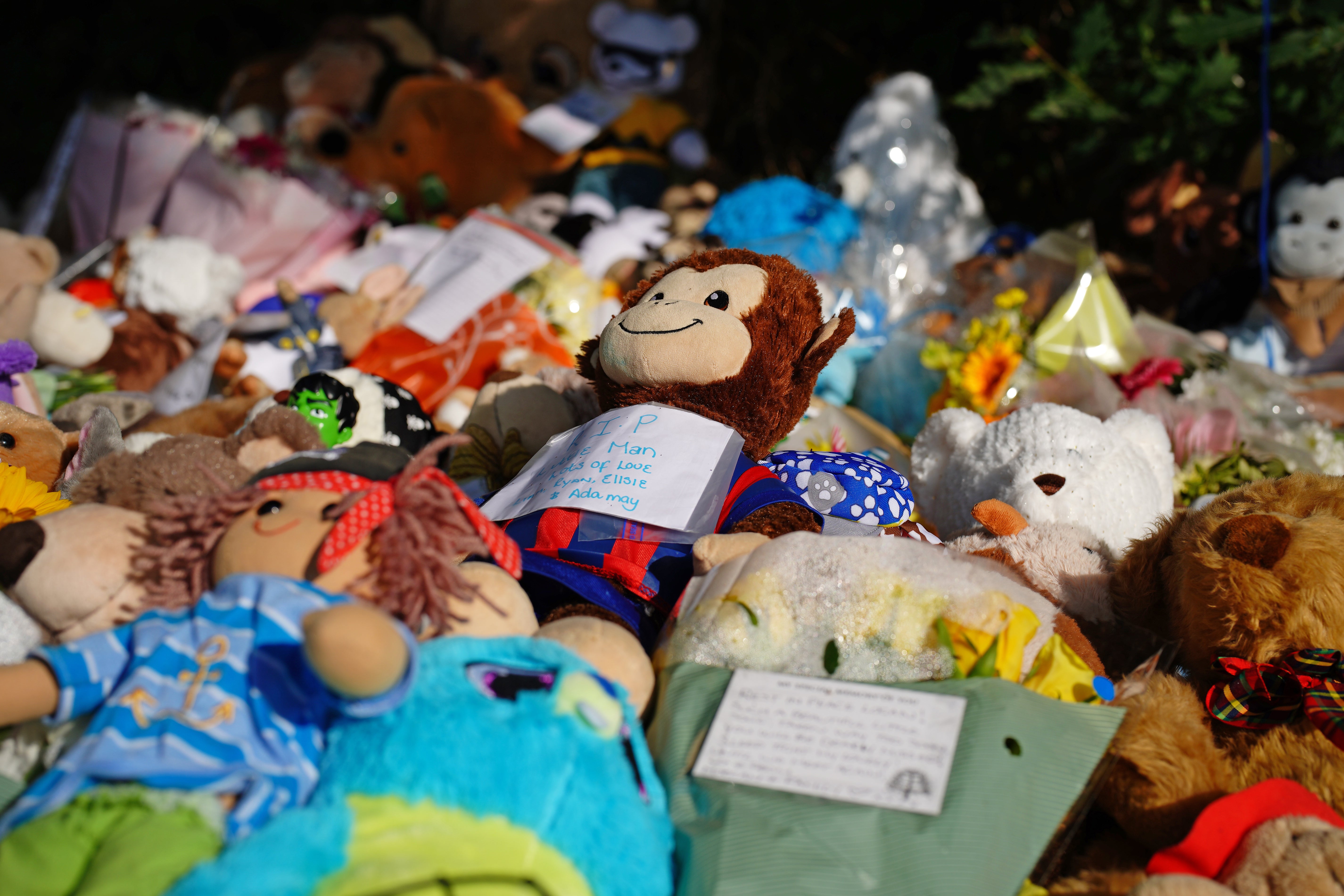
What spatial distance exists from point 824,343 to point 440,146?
2.02 meters

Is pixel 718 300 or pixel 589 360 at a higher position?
pixel 718 300

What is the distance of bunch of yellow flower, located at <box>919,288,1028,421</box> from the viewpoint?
1.90 metres

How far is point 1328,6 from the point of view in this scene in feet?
7.39

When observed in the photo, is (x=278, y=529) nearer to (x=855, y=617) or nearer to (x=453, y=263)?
(x=855, y=617)

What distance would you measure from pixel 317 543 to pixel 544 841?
0.39 meters

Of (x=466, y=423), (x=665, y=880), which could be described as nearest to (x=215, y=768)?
(x=665, y=880)

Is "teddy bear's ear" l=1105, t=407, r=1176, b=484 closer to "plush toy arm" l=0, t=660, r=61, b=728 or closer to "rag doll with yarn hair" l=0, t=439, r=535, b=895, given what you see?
"rag doll with yarn hair" l=0, t=439, r=535, b=895

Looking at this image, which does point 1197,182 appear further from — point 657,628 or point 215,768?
point 215,768

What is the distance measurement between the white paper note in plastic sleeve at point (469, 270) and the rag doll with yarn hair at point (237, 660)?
1190mm

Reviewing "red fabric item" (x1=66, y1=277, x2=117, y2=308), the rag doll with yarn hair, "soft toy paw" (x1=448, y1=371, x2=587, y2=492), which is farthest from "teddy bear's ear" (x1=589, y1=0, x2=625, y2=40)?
the rag doll with yarn hair

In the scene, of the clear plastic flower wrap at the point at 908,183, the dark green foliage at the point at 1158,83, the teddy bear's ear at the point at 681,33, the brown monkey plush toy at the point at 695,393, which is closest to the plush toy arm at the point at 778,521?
the brown monkey plush toy at the point at 695,393

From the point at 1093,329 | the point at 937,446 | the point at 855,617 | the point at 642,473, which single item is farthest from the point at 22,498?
the point at 1093,329

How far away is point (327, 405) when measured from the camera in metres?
1.53

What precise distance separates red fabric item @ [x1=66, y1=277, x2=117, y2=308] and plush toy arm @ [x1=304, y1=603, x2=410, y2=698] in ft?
6.93
